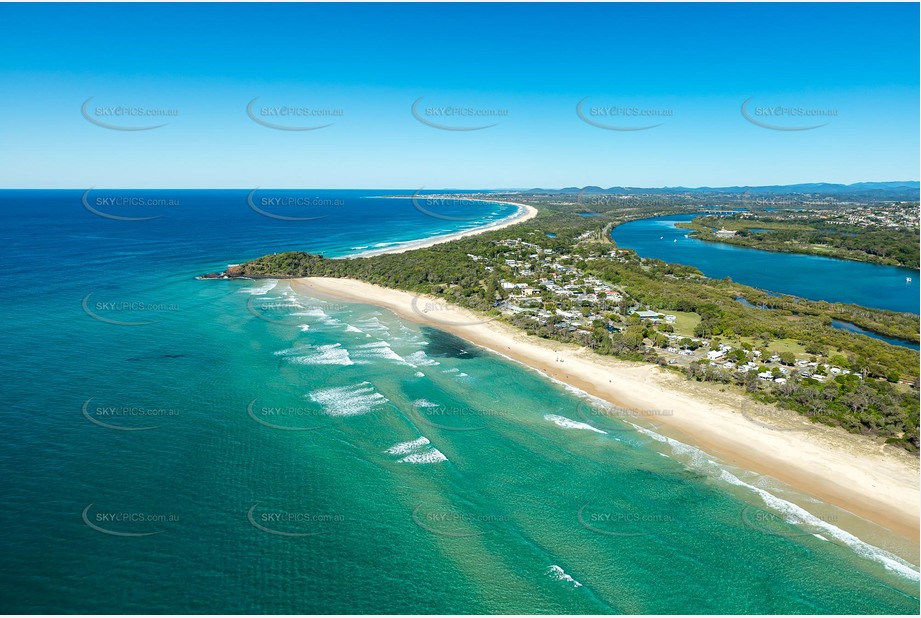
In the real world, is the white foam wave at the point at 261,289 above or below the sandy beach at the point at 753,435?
above

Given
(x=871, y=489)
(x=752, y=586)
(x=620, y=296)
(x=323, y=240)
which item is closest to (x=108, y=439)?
(x=752, y=586)

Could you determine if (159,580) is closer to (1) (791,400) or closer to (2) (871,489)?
(2) (871,489)

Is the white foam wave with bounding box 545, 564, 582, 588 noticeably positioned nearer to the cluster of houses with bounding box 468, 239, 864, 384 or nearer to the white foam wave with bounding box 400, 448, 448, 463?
the white foam wave with bounding box 400, 448, 448, 463

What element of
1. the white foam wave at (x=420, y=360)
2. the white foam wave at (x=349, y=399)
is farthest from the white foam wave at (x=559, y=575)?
the white foam wave at (x=420, y=360)

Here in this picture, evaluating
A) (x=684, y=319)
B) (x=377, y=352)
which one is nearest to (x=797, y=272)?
(x=684, y=319)

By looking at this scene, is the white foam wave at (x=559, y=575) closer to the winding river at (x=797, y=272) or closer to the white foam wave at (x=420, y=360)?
the white foam wave at (x=420, y=360)

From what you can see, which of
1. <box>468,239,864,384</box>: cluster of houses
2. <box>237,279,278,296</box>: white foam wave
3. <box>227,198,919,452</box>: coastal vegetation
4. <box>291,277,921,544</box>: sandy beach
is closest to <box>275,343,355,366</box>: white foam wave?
<box>291,277,921,544</box>: sandy beach
